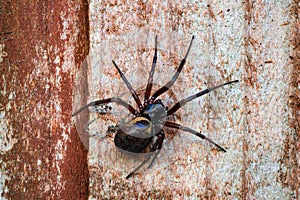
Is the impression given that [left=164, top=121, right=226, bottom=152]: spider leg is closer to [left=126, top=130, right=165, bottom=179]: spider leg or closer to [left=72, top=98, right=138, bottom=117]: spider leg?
[left=126, top=130, right=165, bottom=179]: spider leg

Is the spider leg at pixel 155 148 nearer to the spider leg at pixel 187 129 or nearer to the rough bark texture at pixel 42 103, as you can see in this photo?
the spider leg at pixel 187 129

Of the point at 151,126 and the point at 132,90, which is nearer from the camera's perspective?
the point at 132,90

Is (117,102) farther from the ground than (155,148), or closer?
farther from the ground

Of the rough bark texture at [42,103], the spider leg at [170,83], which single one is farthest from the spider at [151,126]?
the rough bark texture at [42,103]

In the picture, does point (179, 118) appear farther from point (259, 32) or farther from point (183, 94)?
point (259, 32)

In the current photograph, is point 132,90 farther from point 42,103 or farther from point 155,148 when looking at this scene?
point 42,103

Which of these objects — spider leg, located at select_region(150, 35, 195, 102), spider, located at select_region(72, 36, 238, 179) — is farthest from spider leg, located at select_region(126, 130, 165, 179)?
spider leg, located at select_region(150, 35, 195, 102)

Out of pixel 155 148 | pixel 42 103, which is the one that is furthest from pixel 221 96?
pixel 42 103
